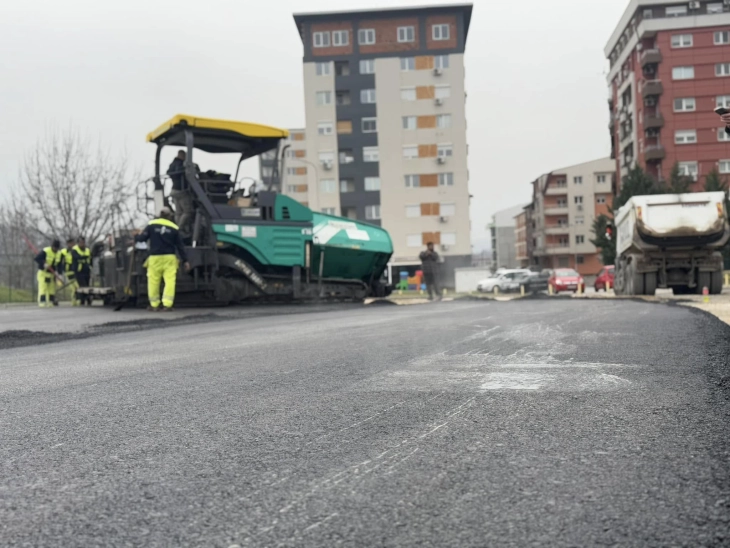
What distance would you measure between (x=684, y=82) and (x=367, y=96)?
2365cm

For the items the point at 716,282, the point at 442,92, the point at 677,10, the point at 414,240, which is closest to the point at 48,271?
the point at 716,282

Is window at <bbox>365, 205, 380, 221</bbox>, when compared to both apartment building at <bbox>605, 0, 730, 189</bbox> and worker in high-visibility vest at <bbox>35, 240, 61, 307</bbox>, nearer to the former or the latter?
apartment building at <bbox>605, 0, 730, 189</bbox>

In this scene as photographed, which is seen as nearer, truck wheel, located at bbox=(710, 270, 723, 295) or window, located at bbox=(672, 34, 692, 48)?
truck wheel, located at bbox=(710, 270, 723, 295)

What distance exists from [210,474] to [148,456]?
407 mm

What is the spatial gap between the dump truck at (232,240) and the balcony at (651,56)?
48269 millimetres

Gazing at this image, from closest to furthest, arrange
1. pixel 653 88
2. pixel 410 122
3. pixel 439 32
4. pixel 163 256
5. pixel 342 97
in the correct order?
pixel 163 256, pixel 653 88, pixel 439 32, pixel 410 122, pixel 342 97

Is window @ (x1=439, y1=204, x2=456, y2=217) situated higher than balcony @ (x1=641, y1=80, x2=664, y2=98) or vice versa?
balcony @ (x1=641, y1=80, x2=664, y2=98)

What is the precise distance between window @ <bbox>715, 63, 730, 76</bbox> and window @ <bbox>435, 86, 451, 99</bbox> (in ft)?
64.8

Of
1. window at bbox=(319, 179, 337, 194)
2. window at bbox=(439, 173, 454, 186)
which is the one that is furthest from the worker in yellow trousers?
window at bbox=(319, 179, 337, 194)

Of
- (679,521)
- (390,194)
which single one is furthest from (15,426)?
(390,194)

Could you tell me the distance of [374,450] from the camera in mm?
2918

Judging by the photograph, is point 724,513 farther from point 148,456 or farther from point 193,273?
point 193,273

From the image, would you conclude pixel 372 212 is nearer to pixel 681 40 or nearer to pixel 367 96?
pixel 367 96

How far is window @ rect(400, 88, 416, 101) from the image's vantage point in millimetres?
57844
